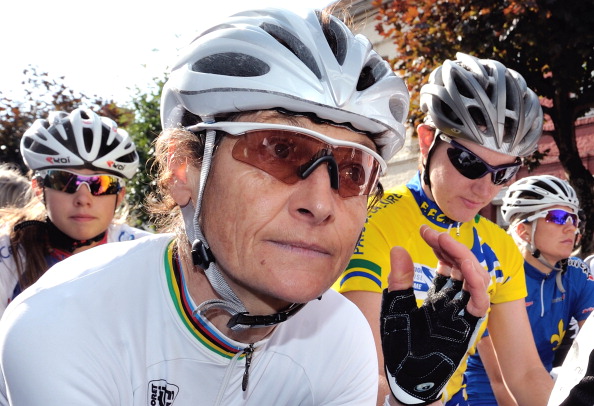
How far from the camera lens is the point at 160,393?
2.15 metres

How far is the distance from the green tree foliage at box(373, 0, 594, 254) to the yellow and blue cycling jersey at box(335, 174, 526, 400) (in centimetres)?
749

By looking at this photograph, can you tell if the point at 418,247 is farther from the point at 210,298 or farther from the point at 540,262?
the point at 540,262

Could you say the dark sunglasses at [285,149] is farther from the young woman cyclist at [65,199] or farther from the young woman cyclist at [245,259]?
the young woman cyclist at [65,199]

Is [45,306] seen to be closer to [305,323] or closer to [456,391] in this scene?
[305,323]

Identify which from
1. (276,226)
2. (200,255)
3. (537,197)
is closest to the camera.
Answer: (276,226)

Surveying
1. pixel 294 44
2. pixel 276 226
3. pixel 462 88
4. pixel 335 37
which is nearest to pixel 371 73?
pixel 335 37

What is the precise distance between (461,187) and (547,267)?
2.49 metres

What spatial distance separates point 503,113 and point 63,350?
110 inches

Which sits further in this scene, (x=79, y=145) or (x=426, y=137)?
(x=79, y=145)

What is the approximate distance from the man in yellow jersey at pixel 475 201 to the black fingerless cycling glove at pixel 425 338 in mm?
925

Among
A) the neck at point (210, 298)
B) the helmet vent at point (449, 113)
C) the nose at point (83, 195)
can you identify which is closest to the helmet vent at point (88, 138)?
the nose at point (83, 195)

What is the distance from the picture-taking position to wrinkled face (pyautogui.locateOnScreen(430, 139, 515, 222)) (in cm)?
364

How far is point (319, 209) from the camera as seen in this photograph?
2.06 m

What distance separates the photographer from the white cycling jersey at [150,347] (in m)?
1.94
